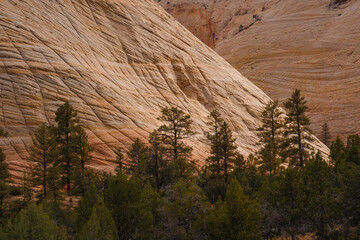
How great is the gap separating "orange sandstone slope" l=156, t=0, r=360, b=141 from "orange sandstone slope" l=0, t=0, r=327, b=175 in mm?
22182

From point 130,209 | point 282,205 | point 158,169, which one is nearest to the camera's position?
point 130,209

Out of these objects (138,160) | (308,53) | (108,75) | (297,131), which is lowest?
(138,160)

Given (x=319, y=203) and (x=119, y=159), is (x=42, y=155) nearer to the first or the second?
(x=119, y=159)

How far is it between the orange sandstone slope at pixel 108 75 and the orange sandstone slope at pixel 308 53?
2218 cm

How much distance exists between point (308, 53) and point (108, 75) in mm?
52565

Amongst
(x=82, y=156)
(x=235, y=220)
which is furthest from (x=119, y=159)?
(x=235, y=220)

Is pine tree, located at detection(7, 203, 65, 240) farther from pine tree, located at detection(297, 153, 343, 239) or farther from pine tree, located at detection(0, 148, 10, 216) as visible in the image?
pine tree, located at detection(297, 153, 343, 239)

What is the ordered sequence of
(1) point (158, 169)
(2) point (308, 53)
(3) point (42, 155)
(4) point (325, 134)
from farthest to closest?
(2) point (308, 53), (4) point (325, 134), (1) point (158, 169), (3) point (42, 155)

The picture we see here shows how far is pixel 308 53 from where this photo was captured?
245ft

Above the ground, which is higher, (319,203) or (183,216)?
(319,203)

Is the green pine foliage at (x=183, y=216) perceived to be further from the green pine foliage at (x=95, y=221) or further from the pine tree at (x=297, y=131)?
the pine tree at (x=297, y=131)

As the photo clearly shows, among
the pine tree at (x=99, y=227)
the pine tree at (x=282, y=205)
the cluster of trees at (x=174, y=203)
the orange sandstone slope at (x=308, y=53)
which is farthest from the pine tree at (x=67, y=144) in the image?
the orange sandstone slope at (x=308, y=53)

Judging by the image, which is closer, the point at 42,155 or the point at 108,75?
the point at 42,155

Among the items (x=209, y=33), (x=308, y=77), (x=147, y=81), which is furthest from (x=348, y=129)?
(x=209, y=33)
